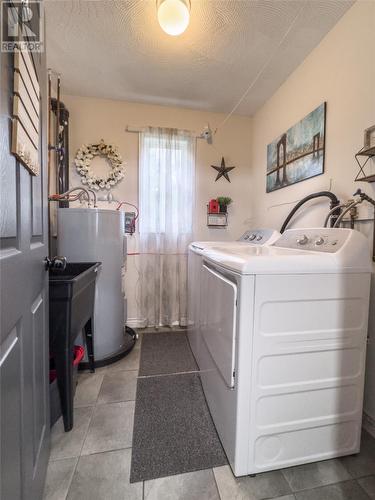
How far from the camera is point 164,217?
264 cm

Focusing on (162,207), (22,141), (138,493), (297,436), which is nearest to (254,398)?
(297,436)

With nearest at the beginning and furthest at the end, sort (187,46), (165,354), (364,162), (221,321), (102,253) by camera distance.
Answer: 1. (221,321)
2. (364,162)
3. (187,46)
4. (102,253)
5. (165,354)

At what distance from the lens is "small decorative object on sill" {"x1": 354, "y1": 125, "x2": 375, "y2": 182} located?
1282mm

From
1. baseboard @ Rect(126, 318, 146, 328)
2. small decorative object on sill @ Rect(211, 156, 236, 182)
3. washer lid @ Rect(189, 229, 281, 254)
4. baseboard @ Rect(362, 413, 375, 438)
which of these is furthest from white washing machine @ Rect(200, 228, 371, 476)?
small decorative object on sill @ Rect(211, 156, 236, 182)

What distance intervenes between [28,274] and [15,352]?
23cm

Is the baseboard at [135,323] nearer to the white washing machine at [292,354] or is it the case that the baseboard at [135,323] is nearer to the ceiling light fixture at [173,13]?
the white washing machine at [292,354]

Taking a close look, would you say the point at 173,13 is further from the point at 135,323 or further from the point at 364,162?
the point at 135,323

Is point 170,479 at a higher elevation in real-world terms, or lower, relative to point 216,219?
lower

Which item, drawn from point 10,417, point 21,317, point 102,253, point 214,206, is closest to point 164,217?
point 214,206

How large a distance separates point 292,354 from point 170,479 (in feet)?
2.59

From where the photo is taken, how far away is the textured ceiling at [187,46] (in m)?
1.50

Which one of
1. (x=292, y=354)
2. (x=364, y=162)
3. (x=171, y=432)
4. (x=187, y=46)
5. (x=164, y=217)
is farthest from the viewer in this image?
(x=164, y=217)

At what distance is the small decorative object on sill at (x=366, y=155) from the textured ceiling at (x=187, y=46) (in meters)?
0.88

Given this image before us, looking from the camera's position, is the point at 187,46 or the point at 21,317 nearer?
the point at 21,317
